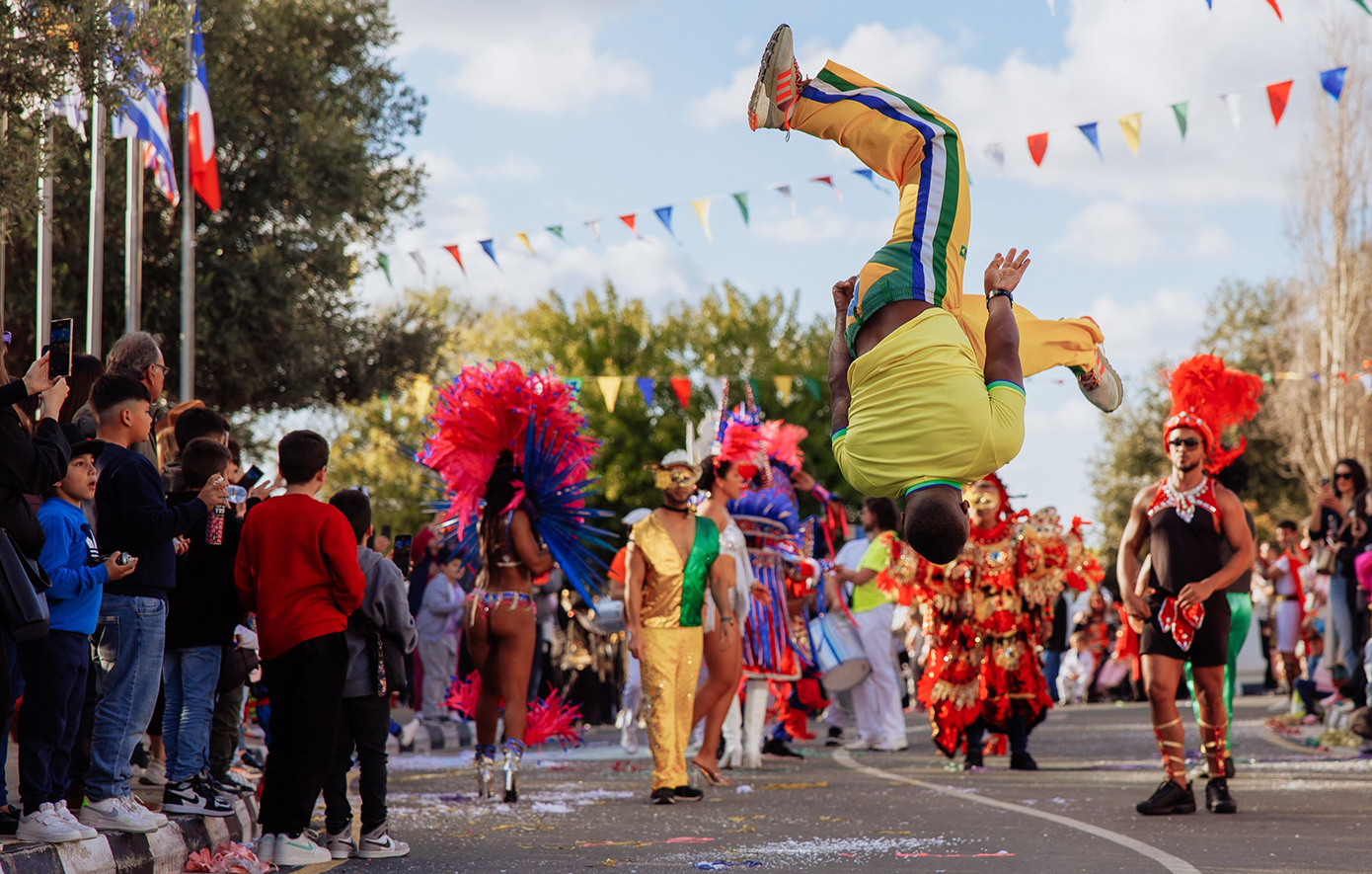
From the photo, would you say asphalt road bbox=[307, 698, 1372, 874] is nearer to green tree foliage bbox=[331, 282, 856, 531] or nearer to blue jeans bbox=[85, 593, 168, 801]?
blue jeans bbox=[85, 593, 168, 801]

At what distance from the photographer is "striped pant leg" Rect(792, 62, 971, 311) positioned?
5199mm

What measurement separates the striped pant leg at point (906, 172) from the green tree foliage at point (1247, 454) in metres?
38.4

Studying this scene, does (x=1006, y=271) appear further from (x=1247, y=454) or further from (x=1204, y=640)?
(x=1247, y=454)

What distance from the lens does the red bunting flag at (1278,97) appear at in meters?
12.9

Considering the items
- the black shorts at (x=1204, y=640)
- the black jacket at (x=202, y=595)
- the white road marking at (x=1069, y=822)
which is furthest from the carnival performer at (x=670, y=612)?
the black jacket at (x=202, y=595)

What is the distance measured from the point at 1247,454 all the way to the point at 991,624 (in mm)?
33670

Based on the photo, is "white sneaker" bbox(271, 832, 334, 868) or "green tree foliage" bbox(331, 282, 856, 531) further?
"green tree foliage" bbox(331, 282, 856, 531)

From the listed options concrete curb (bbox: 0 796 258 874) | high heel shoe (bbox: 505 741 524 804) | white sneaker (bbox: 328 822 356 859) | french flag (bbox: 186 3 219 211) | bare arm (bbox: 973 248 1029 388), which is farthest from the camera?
french flag (bbox: 186 3 219 211)

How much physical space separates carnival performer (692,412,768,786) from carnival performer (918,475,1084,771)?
57.6 inches

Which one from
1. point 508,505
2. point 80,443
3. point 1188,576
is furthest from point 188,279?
point 1188,576

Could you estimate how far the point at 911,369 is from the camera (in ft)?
16.3

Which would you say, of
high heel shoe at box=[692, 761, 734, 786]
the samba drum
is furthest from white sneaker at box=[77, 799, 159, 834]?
the samba drum

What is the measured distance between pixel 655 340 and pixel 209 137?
2974 cm

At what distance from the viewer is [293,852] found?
626cm
